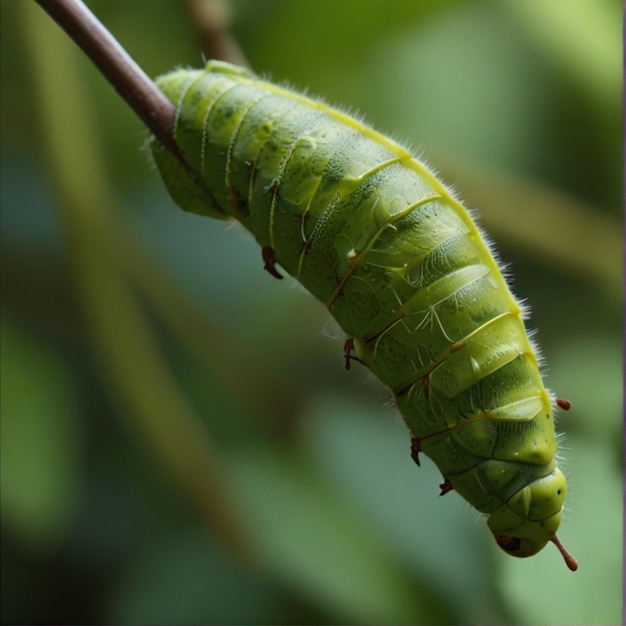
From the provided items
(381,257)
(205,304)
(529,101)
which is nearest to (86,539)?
(205,304)

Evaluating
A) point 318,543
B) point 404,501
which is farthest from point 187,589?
point 404,501

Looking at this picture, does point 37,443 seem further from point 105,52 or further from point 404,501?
point 105,52

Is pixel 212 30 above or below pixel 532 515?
above

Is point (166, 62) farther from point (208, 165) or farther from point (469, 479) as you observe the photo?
point (469, 479)

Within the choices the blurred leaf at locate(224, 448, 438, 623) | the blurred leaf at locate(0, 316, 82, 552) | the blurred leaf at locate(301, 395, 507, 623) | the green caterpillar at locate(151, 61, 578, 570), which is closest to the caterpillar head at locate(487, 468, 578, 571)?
the green caterpillar at locate(151, 61, 578, 570)

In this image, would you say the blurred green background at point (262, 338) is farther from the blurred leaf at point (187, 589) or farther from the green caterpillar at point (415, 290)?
the green caterpillar at point (415, 290)
